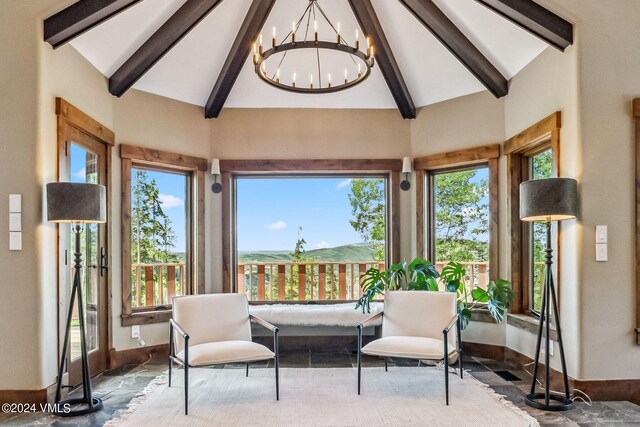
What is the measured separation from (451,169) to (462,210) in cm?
47

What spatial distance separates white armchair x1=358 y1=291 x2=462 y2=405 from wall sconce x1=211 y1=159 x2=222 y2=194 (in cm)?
232

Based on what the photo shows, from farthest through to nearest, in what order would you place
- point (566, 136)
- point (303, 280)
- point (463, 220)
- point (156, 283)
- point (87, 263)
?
point (303, 280), point (463, 220), point (156, 283), point (87, 263), point (566, 136)

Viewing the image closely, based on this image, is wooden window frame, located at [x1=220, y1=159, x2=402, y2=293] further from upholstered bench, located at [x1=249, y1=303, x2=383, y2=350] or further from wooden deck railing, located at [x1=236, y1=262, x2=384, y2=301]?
upholstered bench, located at [x1=249, y1=303, x2=383, y2=350]

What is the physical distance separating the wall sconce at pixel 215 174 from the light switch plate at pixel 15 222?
2289 millimetres

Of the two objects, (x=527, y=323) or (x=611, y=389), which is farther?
(x=527, y=323)

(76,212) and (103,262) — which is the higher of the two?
(76,212)

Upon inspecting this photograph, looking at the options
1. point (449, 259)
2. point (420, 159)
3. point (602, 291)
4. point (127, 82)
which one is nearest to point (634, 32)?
point (602, 291)

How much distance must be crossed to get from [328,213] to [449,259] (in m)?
1.49

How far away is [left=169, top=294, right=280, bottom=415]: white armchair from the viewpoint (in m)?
3.47

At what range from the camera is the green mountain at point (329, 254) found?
18.9ft

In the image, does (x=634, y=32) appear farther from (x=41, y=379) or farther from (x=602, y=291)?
(x=41, y=379)

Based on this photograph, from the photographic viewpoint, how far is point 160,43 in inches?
169

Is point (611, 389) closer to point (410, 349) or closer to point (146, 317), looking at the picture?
point (410, 349)

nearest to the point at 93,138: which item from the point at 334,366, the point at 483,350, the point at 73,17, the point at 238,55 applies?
the point at 73,17
